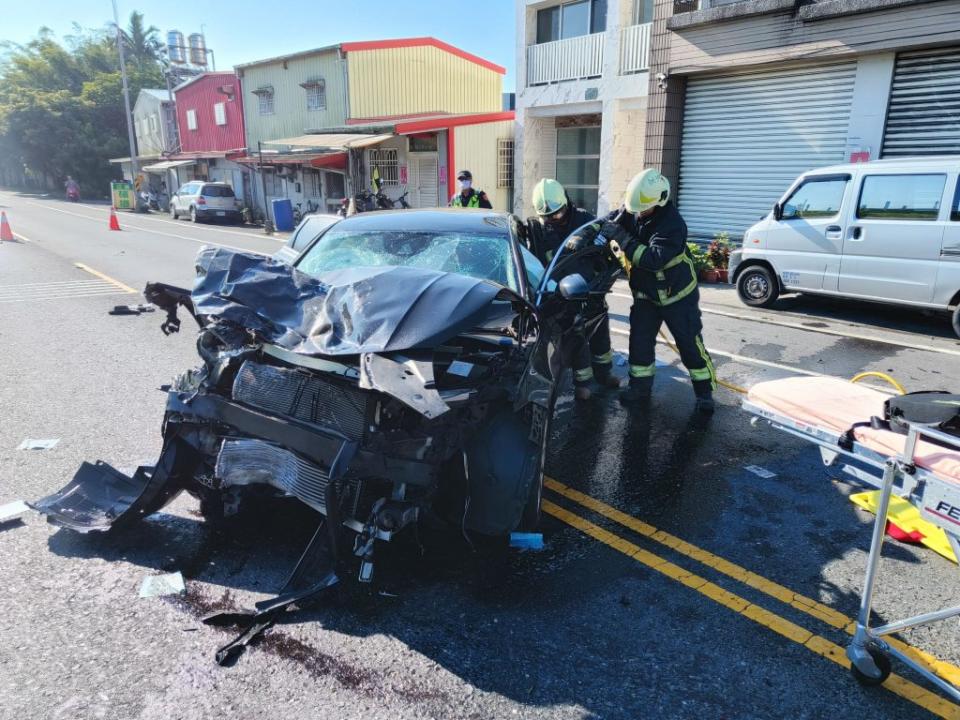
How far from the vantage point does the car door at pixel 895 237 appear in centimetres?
766

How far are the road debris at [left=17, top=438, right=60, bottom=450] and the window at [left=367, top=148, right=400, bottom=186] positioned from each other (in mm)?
18550

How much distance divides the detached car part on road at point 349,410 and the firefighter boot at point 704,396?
2.05m

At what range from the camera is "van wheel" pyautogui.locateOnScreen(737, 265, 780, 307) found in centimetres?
941

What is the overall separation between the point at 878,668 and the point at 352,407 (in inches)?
86.5

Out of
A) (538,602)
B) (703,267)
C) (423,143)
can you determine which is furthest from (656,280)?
(423,143)

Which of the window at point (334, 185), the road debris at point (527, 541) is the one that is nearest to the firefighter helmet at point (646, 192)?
the road debris at point (527, 541)

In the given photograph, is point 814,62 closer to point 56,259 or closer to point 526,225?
point 526,225

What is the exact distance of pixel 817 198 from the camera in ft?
28.7

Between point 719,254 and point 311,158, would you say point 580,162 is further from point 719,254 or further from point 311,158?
point 311,158

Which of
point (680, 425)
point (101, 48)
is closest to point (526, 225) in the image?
point (680, 425)

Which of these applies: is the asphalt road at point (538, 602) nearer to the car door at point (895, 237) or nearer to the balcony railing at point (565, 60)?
the car door at point (895, 237)

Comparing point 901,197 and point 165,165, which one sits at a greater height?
point 165,165

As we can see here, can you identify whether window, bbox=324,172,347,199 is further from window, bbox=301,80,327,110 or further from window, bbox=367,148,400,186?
window, bbox=301,80,327,110

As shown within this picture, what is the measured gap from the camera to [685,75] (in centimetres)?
1293
